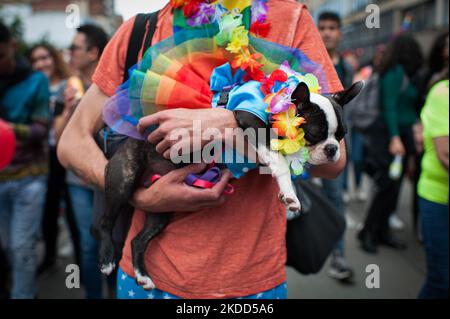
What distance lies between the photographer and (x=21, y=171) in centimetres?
364

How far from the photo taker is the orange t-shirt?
1.51m

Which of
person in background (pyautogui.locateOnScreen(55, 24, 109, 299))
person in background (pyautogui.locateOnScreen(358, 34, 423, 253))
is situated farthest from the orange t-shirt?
person in background (pyautogui.locateOnScreen(358, 34, 423, 253))

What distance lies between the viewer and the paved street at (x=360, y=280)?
4.12 m

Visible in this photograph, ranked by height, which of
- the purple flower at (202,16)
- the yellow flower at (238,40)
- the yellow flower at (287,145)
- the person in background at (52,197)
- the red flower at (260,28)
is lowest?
the person in background at (52,197)

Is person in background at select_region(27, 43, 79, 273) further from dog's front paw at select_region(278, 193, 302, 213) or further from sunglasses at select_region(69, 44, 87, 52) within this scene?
dog's front paw at select_region(278, 193, 302, 213)

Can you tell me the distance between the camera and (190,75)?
1.48 metres

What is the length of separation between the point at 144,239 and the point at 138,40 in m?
0.72

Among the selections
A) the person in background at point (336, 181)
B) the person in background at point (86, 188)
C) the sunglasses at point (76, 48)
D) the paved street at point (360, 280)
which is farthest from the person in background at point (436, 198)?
the sunglasses at point (76, 48)

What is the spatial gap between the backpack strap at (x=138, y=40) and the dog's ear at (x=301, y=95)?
598mm

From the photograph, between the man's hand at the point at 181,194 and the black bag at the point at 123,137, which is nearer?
the man's hand at the point at 181,194

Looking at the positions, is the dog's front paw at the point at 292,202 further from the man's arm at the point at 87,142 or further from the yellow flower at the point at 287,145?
the man's arm at the point at 87,142

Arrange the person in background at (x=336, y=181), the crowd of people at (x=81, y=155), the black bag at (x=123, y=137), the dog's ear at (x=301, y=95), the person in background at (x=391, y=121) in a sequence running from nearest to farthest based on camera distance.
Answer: the dog's ear at (x=301, y=95), the black bag at (x=123, y=137), the crowd of people at (x=81, y=155), the person in background at (x=336, y=181), the person in background at (x=391, y=121)

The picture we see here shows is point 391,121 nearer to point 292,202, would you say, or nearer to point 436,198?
point 436,198
